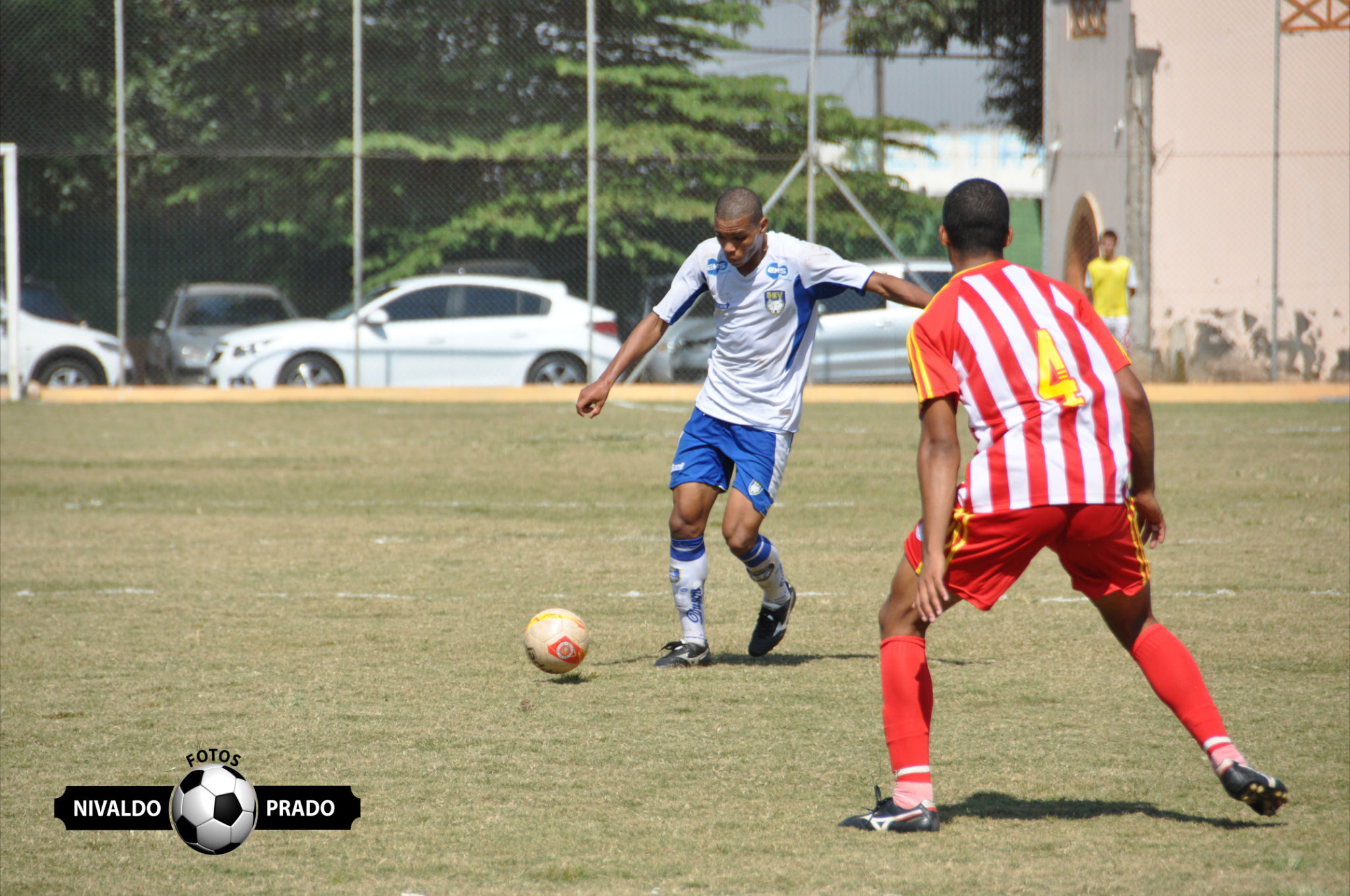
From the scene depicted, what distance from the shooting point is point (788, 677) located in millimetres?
6105

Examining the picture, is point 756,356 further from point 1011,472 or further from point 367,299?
point 367,299

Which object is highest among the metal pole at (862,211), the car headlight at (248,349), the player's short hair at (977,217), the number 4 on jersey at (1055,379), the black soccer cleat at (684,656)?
the metal pole at (862,211)

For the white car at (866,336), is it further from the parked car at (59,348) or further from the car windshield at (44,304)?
the car windshield at (44,304)

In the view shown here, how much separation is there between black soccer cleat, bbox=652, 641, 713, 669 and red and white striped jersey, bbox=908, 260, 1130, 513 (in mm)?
2499

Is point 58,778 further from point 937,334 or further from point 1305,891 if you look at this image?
point 1305,891

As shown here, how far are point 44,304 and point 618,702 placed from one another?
758 inches

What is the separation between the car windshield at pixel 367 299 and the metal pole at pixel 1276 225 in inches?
528

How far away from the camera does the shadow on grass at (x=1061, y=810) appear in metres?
4.19

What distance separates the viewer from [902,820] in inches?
161

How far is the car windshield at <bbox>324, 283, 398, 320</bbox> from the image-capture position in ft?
74.1

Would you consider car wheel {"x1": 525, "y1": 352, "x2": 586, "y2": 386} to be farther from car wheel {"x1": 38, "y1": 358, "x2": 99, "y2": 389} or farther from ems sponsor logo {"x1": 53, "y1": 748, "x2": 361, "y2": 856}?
ems sponsor logo {"x1": 53, "y1": 748, "x2": 361, "y2": 856}

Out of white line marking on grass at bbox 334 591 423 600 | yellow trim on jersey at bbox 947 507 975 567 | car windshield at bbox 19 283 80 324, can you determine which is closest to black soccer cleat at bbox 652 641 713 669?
white line marking on grass at bbox 334 591 423 600

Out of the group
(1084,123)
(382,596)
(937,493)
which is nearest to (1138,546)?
(937,493)

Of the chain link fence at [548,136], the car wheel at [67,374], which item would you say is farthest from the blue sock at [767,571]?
the car wheel at [67,374]
